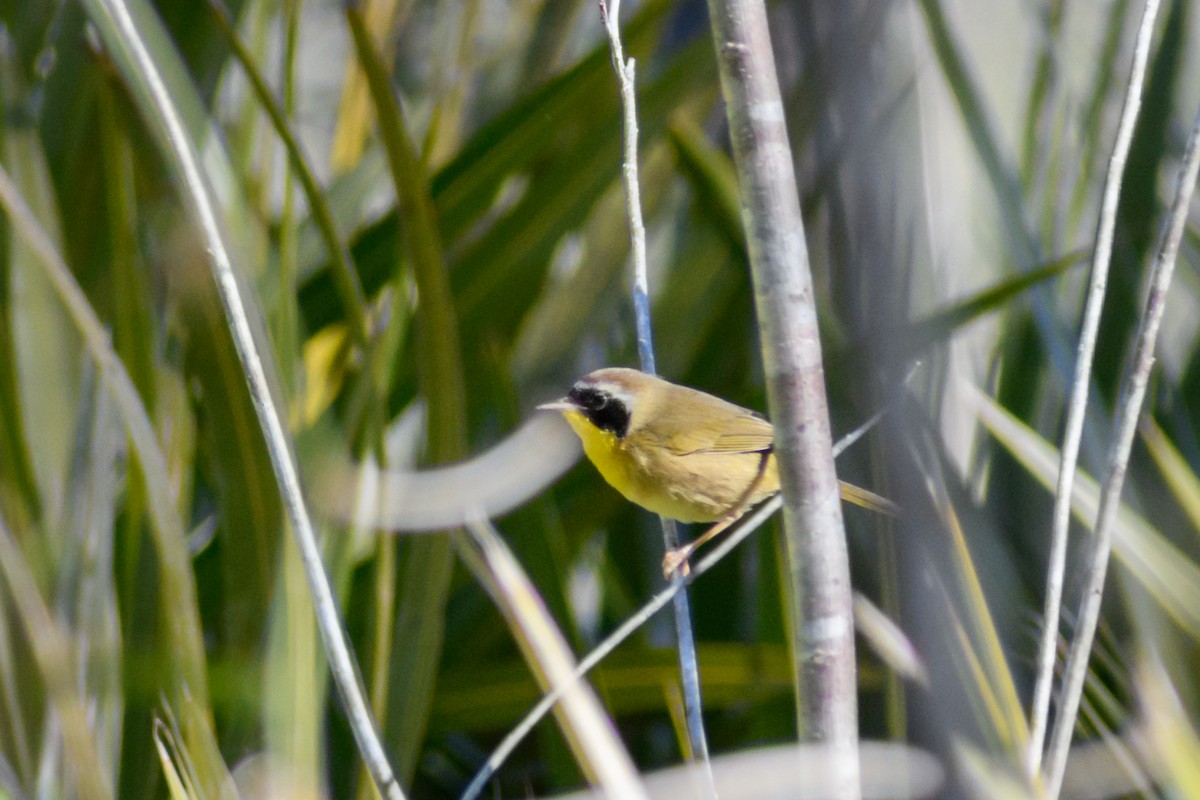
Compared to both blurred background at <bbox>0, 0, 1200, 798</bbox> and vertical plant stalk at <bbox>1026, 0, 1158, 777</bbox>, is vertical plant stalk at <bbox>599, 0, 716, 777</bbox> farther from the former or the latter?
vertical plant stalk at <bbox>1026, 0, 1158, 777</bbox>

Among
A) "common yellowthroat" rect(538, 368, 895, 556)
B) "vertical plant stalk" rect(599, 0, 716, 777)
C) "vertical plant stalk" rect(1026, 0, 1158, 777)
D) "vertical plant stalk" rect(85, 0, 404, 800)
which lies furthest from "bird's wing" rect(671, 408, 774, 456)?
"vertical plant stalk" rect(85, 0, 404, 800)

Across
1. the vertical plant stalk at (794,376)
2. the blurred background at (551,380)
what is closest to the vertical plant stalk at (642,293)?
the blurred background at (551,380)

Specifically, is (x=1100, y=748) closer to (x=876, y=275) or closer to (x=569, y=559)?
(x=876, y=275)

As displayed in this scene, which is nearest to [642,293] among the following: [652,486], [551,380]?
[652,486]

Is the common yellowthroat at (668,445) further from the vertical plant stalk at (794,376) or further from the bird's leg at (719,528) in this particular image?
the vertical plant stalk at (794,376)

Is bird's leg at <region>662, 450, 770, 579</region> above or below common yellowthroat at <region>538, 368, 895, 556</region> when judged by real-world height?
below

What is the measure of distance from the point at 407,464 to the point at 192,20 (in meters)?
0.85

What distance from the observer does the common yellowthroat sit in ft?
4.77

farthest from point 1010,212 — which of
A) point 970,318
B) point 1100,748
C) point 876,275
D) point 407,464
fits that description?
point 407,464

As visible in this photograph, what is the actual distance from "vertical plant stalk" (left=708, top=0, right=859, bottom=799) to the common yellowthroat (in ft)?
2.37

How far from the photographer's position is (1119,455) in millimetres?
884

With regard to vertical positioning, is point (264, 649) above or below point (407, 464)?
below

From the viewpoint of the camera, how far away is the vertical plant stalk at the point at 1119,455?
850mm

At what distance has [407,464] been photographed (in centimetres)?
198
